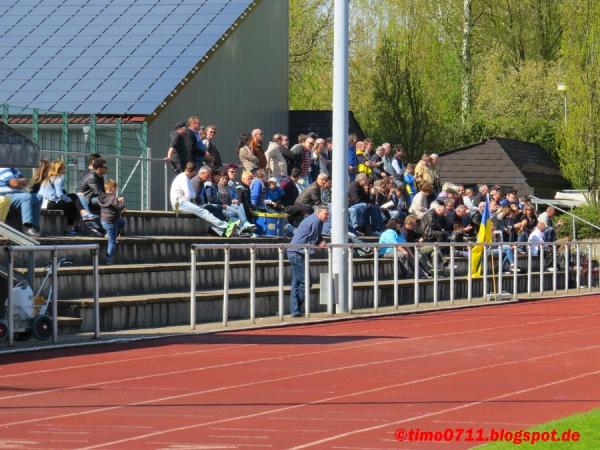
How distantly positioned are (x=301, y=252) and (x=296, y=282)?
48 centimetres

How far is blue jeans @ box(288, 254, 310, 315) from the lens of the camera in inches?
968

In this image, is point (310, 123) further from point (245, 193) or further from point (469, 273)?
point (245, 193)

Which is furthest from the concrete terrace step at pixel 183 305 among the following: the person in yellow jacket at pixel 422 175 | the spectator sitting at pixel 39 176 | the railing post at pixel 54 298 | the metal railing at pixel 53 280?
the person in yellow jacket at pixel 422 175

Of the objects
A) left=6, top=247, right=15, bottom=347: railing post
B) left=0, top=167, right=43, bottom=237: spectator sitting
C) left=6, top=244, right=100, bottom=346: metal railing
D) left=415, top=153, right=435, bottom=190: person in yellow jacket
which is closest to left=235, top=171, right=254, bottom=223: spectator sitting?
left=0, top=167, right=43, bottom=237: spectator sitting

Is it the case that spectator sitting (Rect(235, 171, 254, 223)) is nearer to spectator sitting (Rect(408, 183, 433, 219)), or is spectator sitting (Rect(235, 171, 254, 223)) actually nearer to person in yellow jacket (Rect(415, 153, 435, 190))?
spectator sitting (Rect(408, 183, 433, 219))

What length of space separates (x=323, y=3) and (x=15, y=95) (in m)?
44.5

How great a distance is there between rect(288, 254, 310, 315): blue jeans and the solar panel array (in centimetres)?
1112

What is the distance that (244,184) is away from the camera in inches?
1151

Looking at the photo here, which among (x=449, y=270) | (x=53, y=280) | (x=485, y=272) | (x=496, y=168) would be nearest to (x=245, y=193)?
(x=449, y=270)

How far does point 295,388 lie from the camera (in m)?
14.6

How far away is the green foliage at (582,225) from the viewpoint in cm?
5212

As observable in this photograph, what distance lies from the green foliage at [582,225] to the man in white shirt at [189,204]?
25709mm

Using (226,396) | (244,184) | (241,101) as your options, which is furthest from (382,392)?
(241,101)

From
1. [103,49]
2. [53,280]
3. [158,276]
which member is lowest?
[158,276]
